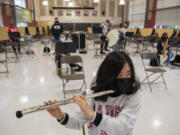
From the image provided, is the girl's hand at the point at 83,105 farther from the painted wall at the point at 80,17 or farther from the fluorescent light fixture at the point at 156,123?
the painted wall at the point at 80,17

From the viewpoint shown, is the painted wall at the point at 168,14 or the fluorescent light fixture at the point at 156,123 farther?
the painted wall at the point at 168,14

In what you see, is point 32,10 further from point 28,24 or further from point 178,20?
point 178,20

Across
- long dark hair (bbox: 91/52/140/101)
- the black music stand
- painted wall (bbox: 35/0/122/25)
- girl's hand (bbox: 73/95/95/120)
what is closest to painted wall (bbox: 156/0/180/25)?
painted wall (bbox: 35/0/122/25)

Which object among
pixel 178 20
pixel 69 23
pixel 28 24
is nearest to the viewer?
pixel 178 20

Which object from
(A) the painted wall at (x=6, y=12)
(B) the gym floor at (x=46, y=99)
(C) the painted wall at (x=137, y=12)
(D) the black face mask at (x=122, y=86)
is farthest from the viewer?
(C) the painted wall at (x=137, y=12)

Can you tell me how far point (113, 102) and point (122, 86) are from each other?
0.16m

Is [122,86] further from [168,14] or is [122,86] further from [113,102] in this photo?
[168,14]

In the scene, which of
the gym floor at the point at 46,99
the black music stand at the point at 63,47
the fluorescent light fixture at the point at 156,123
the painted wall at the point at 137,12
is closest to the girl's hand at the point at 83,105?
the gym floor at the point at 46,99

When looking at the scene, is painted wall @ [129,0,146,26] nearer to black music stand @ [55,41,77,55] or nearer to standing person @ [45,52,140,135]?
black music stand @ [55,41,77,55]

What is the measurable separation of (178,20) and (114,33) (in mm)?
5821

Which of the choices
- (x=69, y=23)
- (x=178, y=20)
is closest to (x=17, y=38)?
(x=178, y=20)

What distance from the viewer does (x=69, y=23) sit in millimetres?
17281

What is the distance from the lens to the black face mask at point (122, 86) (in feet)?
3.11

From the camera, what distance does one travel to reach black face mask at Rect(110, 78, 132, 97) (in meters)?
0.95
